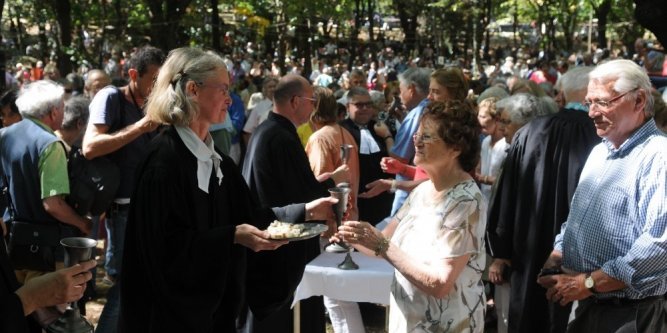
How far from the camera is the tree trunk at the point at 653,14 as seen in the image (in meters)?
8.66

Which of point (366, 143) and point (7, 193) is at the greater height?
point (7, 193)

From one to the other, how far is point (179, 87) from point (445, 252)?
4.21 ft

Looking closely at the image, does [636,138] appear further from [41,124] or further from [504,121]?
[41,124]

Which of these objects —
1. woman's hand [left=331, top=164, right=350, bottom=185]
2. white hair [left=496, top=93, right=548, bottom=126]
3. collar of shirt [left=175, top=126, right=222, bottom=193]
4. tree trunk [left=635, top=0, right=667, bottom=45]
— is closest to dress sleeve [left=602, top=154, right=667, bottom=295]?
collar of shirt [left=175, top=126, right=222, bottom=193]

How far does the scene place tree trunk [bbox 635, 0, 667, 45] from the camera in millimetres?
8664

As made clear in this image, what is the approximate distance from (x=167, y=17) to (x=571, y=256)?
12.8 metres

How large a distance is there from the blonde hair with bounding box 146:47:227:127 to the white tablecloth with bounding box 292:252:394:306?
166 centimetres

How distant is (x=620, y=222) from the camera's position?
3340mm

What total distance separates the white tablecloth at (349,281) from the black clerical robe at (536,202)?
0.65 metres

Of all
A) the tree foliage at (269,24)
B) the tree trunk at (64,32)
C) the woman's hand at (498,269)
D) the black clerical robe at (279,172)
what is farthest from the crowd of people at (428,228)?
the tree trunk at (64,32)

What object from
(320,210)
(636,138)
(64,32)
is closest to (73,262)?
(320,210)

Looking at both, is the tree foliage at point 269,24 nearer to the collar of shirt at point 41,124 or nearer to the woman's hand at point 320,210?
the woman's hand at point 320,210

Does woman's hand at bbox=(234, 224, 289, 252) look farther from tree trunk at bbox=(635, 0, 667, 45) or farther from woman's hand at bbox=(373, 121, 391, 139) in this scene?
tree trunk at bbox=(635, 0, 667, 45)

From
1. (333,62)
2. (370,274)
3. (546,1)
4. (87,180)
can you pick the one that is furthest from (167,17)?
(546,1)
